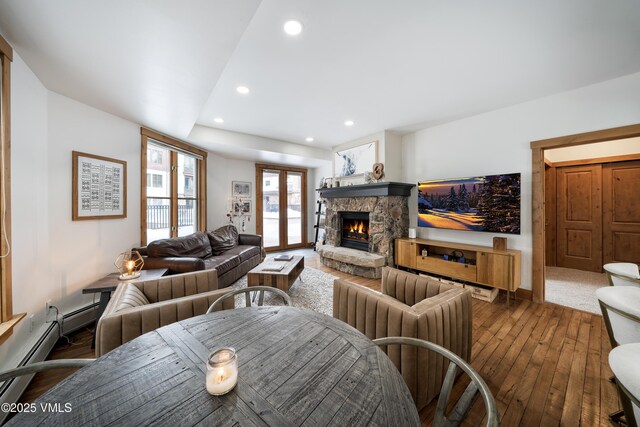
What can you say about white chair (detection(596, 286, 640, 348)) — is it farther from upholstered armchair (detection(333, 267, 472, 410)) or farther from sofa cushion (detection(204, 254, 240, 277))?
sofa cushion (detection(204, 254, 240, 277))

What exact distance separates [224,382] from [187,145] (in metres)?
4.59

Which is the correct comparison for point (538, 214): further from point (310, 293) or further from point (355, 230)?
point (310, 293)

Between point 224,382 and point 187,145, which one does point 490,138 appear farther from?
point 187,145

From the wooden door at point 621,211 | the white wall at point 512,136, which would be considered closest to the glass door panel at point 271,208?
the white wall at point 512,136

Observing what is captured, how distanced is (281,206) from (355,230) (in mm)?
2376

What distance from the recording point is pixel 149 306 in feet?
4.90

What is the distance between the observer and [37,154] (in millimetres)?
2117

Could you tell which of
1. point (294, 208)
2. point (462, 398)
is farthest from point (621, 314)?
point (294, 208)

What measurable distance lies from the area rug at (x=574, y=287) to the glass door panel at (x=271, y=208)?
18.1 feet

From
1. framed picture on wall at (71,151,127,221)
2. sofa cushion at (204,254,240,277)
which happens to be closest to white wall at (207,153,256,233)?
sofa cushion at (204,254,240,277)

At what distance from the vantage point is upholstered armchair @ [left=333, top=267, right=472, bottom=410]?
1.39 meters

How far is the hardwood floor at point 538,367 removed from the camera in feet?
4.92

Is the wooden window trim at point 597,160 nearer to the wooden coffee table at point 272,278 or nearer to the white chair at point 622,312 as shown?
the white chair at point 622,312

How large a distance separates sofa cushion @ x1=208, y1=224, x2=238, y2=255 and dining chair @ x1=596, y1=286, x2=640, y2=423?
4.51 m
